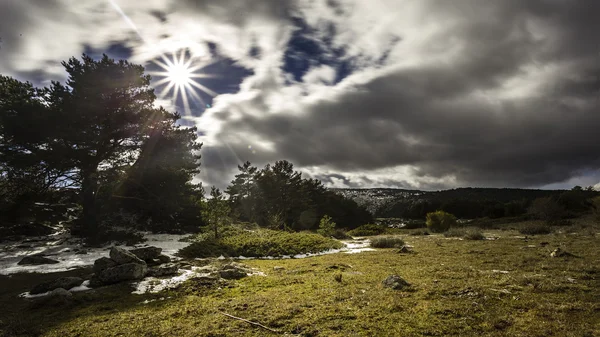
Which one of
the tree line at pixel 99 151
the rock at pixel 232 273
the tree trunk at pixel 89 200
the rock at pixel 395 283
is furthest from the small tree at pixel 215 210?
the rock at pixel 395 283

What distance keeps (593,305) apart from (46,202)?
31.9 meters

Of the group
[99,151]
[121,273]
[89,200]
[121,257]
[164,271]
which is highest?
[99,151]

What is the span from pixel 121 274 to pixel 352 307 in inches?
330

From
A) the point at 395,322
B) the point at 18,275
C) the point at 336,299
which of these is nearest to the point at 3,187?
the point at 18,275

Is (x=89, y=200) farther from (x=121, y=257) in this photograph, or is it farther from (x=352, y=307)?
(x=352, y=307)

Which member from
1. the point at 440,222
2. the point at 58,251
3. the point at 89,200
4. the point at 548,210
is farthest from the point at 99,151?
the point at 548,210

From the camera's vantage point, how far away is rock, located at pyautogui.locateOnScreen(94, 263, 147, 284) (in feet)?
32.4

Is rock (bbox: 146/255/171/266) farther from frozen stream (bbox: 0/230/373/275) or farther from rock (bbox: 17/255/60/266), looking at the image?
rock (bbox: 17/255/60/266)

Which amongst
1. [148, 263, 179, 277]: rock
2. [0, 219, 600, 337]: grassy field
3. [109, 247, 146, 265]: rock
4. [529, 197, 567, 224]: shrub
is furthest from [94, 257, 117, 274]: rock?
[529, 197, 567, 224]: shrub

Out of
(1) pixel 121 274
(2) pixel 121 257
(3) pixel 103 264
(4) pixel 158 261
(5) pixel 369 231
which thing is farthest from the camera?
(5) pixel 369 231

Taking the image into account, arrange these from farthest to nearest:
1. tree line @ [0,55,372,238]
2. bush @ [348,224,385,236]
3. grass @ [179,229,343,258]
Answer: bush @ [348,224,385,236], tree line @ [0,55,372,238], grass @ [179,229,343,258]

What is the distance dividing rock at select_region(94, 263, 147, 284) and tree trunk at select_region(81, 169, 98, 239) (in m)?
13.7

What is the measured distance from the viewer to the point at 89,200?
22.1m

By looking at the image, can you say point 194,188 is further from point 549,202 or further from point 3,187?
point 549,202
